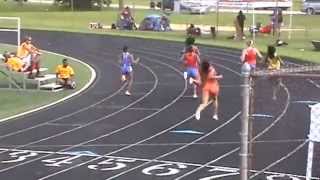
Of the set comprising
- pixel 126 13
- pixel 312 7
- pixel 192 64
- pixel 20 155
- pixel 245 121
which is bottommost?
pixel 20 155

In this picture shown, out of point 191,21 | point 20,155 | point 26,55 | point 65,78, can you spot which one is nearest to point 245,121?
point 20,155

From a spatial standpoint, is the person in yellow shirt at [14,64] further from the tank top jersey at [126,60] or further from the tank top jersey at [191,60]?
the tank top jersey at [191,60]

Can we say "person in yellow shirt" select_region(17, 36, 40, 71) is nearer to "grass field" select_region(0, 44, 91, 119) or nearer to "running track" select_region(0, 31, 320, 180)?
"grass field" select_region(0, 44, 91, 119)

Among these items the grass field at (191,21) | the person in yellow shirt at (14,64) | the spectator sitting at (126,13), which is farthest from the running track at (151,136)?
the spectator sitting at (126,13)

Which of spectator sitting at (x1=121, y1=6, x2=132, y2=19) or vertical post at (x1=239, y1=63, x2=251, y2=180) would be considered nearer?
vertical post at (x1=239, y1=63, x2=251, y2=180)

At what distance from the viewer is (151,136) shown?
16531 millimetres

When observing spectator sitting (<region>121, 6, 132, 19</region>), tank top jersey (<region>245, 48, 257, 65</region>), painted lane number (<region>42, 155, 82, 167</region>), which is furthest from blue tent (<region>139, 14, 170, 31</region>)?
painted lane number (<region>42, 155, 82, 167</region>)

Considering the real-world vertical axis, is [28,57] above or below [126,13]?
below

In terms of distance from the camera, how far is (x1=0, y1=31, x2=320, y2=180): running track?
13289mm

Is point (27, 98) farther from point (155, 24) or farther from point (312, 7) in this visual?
point (312, 7)

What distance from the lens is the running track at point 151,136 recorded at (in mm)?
13289

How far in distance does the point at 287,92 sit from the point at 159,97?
3.72m

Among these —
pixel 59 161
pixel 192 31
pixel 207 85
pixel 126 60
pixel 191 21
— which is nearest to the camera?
pixel 59 161

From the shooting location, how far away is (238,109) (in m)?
20.3
